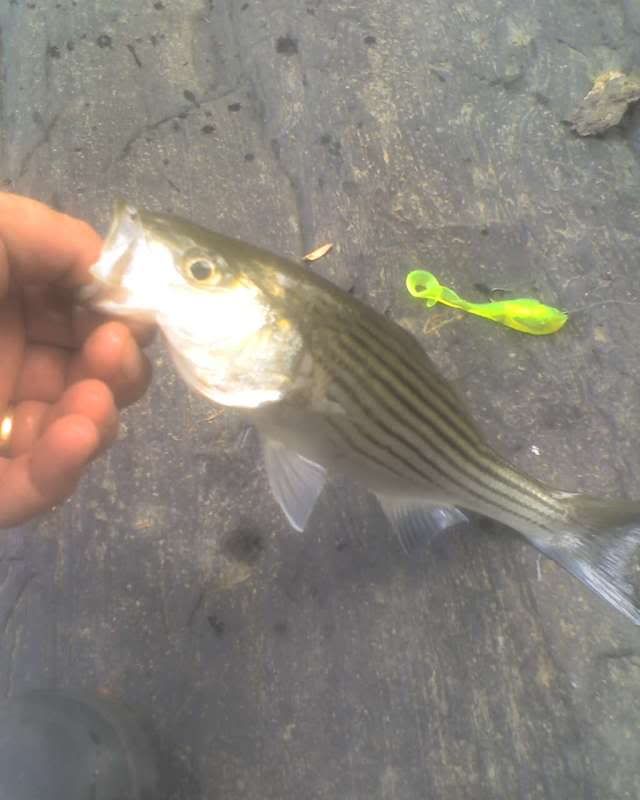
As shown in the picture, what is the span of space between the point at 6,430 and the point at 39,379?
0.18 meters

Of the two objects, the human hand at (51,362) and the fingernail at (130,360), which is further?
the fingernail at (130,360)

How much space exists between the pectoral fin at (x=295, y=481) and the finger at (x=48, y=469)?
1.84ft

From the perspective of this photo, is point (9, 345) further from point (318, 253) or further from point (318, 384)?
point (318, 253)

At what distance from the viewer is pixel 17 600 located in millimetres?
2695

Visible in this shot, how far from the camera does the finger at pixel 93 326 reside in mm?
1991

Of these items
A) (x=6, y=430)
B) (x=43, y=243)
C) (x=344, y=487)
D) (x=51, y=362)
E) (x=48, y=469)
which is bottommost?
(x=344, y=487)

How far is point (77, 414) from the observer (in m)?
1.79

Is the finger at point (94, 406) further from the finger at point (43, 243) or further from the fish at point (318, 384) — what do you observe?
the finger at point (43, 243)

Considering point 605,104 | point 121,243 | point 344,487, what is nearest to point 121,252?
point 121,243

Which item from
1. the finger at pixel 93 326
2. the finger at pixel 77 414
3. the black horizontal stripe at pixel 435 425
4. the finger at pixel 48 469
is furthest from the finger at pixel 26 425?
the black horizontal stripe at pixel 435 425

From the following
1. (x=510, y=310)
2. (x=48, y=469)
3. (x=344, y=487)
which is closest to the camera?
(x=48, y=469)

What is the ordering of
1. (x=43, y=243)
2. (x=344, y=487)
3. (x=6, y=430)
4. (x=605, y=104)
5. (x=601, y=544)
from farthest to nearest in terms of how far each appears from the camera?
(x=605, y=104)
(x=344, y=487)
(x=601, y=544)
(x=6, y=430)
(x=43, y=243)

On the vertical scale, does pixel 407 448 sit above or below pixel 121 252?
below

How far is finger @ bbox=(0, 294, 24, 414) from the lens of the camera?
207 cm
